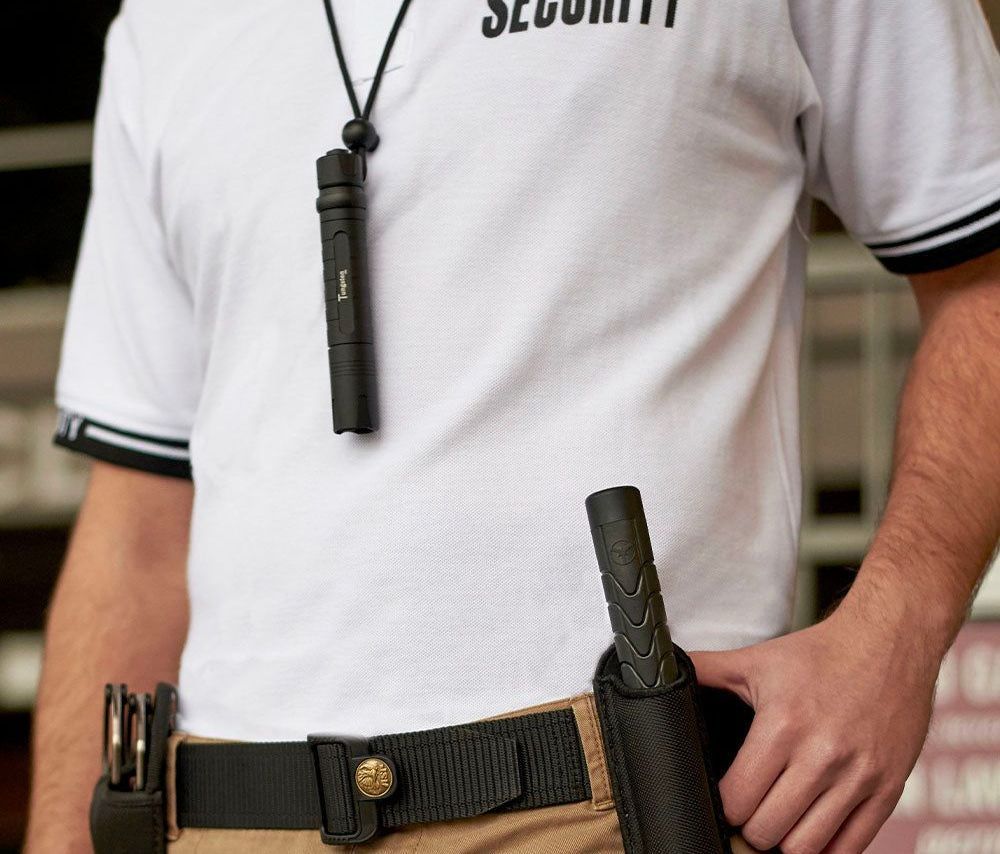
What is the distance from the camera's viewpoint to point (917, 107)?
0.94m

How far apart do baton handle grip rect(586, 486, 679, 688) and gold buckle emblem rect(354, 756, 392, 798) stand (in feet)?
0.58

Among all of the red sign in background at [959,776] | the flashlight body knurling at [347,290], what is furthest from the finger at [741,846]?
the red sign in background at [959,776]

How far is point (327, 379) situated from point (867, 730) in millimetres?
453

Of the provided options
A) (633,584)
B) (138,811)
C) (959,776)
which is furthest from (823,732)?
(959,776)

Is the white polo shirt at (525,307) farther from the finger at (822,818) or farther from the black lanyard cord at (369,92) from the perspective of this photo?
the finger at (822,818)

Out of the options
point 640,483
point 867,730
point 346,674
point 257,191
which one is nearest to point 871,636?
point 867,730

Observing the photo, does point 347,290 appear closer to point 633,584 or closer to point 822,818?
point 633,584

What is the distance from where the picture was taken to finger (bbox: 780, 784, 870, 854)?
0.79 m

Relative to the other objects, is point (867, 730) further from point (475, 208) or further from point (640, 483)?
point (475, 208)

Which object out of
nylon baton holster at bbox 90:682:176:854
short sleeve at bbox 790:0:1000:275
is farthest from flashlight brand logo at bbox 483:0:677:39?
nylon baton holster at bbox 90:682:176:854

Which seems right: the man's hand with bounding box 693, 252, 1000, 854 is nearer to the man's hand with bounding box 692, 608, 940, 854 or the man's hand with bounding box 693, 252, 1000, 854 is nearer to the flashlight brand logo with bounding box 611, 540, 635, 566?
the man's hand with bounding box 692, 608, 940, 854

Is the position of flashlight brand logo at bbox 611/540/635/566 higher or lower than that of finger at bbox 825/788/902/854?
higher

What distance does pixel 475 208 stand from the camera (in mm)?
896

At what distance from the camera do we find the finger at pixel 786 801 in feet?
2.57
